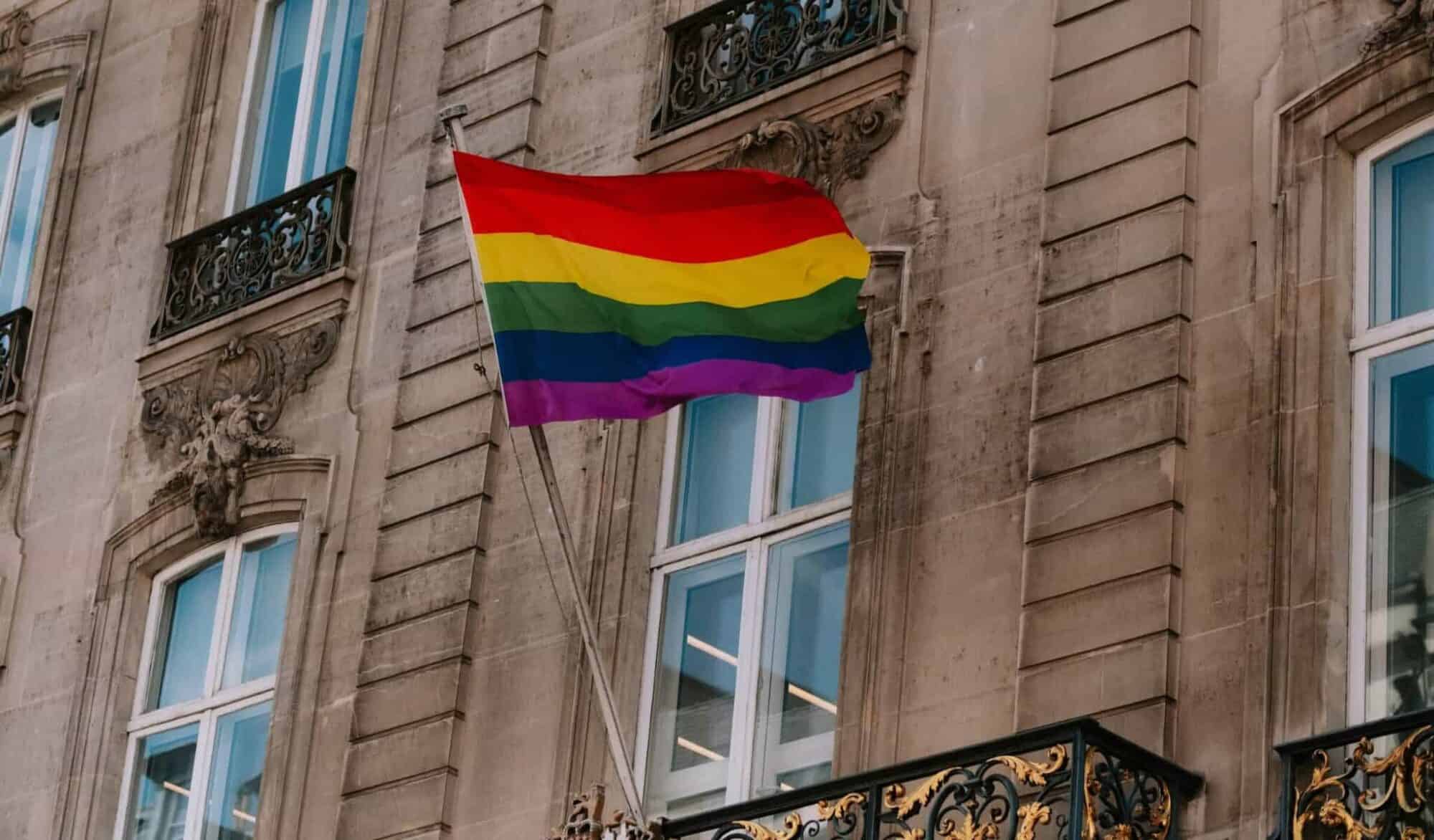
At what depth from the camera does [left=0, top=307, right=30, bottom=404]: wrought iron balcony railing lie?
15.5m

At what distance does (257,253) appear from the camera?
14.6 metres

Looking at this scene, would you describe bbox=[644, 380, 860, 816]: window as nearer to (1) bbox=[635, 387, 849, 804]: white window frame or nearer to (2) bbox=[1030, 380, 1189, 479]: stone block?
(1) bbox=[635, 387, 849, 804]: white window frame

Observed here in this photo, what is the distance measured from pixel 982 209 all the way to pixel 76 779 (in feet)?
16.3

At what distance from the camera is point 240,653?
45.1 ft

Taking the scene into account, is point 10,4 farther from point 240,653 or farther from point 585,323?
point 585,323

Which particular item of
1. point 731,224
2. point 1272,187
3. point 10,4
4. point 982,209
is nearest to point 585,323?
point 731,224

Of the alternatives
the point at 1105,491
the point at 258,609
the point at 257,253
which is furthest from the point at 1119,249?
the point at 257,253

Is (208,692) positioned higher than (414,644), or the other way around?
(208,692)

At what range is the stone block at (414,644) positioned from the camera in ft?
40.8

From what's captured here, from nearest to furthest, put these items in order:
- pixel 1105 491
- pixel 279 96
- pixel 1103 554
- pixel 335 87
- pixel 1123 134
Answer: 1. pixel 1103 554
2. pixel 1105 491
3. pixel 1123 134
4. pixel 335 87
5. pixel 279 96

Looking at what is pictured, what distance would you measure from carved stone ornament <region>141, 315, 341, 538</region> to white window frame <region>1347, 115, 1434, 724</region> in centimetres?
512

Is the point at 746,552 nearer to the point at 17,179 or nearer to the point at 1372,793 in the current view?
the point at 1372,793

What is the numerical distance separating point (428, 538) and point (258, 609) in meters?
1.30

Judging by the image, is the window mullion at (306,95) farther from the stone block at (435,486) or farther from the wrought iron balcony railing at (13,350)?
the stone block at (435,486)
